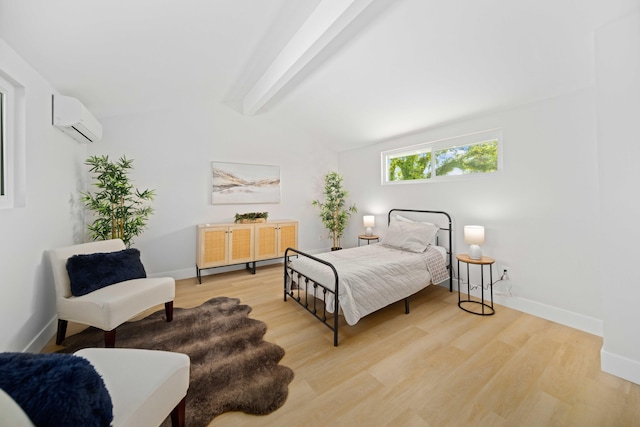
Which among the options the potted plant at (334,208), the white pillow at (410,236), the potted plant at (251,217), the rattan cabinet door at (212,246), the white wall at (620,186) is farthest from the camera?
the potted plant at (334,208)

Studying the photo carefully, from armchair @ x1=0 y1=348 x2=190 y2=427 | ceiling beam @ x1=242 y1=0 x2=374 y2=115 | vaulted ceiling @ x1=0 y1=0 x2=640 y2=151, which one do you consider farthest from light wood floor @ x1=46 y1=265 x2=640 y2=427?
Result: ceiling beam @ x1=242 y1=0 x2=374 y2=115

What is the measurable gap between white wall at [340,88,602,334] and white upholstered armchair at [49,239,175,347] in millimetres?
3998

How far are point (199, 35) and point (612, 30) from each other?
3.48 meters

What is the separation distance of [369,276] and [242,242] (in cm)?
250

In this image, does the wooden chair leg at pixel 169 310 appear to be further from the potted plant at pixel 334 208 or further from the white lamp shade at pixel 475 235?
the white lamp shade at pixel 475 235

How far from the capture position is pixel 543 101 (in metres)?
2.79

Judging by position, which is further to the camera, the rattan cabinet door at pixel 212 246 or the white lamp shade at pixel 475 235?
the rattan cabinet door at pixel 212 246

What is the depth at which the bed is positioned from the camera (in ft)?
8.04

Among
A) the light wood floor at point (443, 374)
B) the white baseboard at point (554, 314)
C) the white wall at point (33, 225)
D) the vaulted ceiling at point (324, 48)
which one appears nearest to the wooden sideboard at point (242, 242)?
the light wood floor at point (443, 374)

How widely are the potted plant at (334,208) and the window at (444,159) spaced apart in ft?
3.47

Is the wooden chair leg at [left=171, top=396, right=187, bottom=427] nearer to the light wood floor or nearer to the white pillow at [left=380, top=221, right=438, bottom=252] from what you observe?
the light wood floor

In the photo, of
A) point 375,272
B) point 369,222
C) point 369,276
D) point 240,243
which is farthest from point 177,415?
point 369,222

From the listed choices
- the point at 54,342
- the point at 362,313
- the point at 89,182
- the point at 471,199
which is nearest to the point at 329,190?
the point at 471,199

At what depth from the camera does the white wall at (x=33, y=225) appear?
188 centimetres
